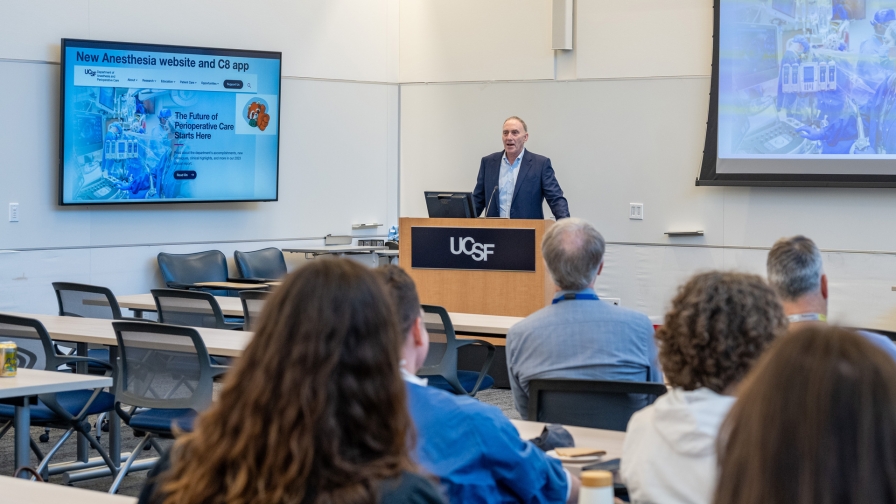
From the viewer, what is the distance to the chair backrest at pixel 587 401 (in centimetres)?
307

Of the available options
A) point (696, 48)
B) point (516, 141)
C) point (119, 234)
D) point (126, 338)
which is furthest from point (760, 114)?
point (126, 338)

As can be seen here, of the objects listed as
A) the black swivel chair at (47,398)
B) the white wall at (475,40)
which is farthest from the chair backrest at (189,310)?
the white wall at (475,40)

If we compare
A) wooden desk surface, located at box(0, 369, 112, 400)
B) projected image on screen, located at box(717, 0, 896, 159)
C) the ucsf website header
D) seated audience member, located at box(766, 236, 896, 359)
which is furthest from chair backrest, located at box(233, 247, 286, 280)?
seated audience member, located at box(766, 236, 896, 359)

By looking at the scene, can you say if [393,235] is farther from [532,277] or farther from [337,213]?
[532,277]

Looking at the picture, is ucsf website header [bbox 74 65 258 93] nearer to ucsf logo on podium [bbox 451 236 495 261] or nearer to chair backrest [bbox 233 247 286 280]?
chair backrest [bbox 233 247 286 280]

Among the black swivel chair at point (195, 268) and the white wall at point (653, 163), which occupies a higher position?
the white wall at point (653, 163)

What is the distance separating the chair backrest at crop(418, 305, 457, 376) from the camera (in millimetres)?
5105

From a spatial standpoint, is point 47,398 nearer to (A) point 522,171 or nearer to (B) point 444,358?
(B) point 444,358

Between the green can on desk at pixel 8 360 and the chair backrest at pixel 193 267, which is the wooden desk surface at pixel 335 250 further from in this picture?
the green can on desk at pixel 8 360

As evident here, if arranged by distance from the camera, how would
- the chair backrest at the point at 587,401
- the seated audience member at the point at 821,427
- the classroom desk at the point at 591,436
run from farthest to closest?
1. the chair backrest at the point at 587,401
2. the classroom desk at the point at 591,436
3. the seated audience member at the point at 821,427

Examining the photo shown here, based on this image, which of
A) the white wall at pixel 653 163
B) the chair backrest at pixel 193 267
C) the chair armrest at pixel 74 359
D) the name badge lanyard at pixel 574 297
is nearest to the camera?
the name badge lanyard at pixel 574 297

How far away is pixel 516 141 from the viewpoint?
805cm

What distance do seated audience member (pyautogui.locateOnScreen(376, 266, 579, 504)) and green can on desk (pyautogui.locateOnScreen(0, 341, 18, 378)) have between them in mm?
2232

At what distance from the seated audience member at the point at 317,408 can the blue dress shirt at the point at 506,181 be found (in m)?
6.91
